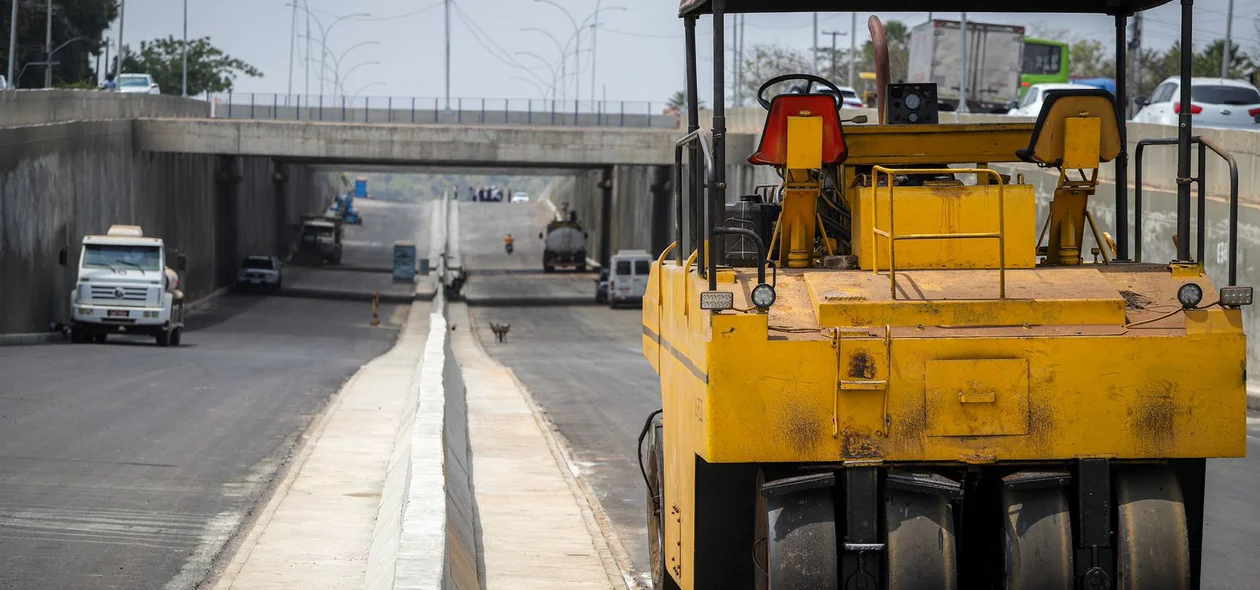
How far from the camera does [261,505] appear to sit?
543 inches

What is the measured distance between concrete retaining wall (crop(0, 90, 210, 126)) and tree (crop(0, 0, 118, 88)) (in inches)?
826

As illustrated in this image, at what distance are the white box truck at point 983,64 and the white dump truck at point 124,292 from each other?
89.2 ft

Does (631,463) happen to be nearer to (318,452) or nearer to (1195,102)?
(318,452)

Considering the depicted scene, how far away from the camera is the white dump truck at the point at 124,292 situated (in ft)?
123

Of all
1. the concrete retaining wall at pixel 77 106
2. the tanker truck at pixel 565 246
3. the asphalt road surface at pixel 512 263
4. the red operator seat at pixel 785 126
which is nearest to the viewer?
the red operator seat at pixel 785 126

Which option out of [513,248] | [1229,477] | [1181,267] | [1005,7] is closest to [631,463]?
[1229,477]

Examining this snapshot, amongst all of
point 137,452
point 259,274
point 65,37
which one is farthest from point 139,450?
point 65,37

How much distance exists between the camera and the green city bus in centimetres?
6378

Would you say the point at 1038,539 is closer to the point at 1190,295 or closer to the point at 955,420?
the point at 955,420

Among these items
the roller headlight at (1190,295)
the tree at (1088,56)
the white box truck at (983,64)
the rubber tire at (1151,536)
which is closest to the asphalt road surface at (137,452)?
the rubber tire at (1151,536)

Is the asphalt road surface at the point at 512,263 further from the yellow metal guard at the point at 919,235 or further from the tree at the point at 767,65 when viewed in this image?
the yellow metal guard at the point at 919,235

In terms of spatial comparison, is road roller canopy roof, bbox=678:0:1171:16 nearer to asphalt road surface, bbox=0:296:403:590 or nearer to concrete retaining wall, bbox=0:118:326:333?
asphalt road surface, bbox=0:296:403:590

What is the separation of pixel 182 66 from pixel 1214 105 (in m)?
102

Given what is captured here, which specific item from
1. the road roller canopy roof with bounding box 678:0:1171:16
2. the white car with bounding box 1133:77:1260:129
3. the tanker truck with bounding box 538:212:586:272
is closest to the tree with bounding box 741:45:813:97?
the tanker truck with bounding box 538:212:586:272
